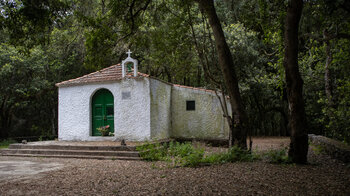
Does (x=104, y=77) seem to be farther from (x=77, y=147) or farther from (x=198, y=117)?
(x=198, y=117)

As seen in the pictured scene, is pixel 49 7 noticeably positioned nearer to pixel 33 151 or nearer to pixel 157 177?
pixel 157 177

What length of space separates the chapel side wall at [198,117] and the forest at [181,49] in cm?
131

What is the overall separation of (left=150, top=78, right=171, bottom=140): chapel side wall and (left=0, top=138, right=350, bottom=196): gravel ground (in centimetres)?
509

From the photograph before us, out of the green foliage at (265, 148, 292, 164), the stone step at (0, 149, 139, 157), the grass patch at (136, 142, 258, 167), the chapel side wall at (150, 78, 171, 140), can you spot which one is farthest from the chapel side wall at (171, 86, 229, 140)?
the green foliage at (265, 148, 292, 164)

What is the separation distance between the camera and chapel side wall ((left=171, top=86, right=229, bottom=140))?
14.1 m

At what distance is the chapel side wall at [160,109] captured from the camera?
12.8 m

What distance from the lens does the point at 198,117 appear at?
14383mm

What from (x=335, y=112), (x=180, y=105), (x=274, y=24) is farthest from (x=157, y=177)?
(x=180, y=105)

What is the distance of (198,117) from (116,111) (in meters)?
4.28

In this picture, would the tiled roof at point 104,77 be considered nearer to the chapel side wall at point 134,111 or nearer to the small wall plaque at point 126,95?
the chapel side wall at point 134,111

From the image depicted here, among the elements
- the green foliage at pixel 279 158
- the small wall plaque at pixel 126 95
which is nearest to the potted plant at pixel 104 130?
the small wall plaque at pixel 126 95

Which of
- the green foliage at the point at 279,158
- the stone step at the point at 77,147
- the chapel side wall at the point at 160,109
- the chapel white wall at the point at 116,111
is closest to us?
the green foliage at the point at 279,158

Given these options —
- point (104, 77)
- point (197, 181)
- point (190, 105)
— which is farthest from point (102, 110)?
point (197, 181)

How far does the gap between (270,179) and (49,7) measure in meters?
6.03
